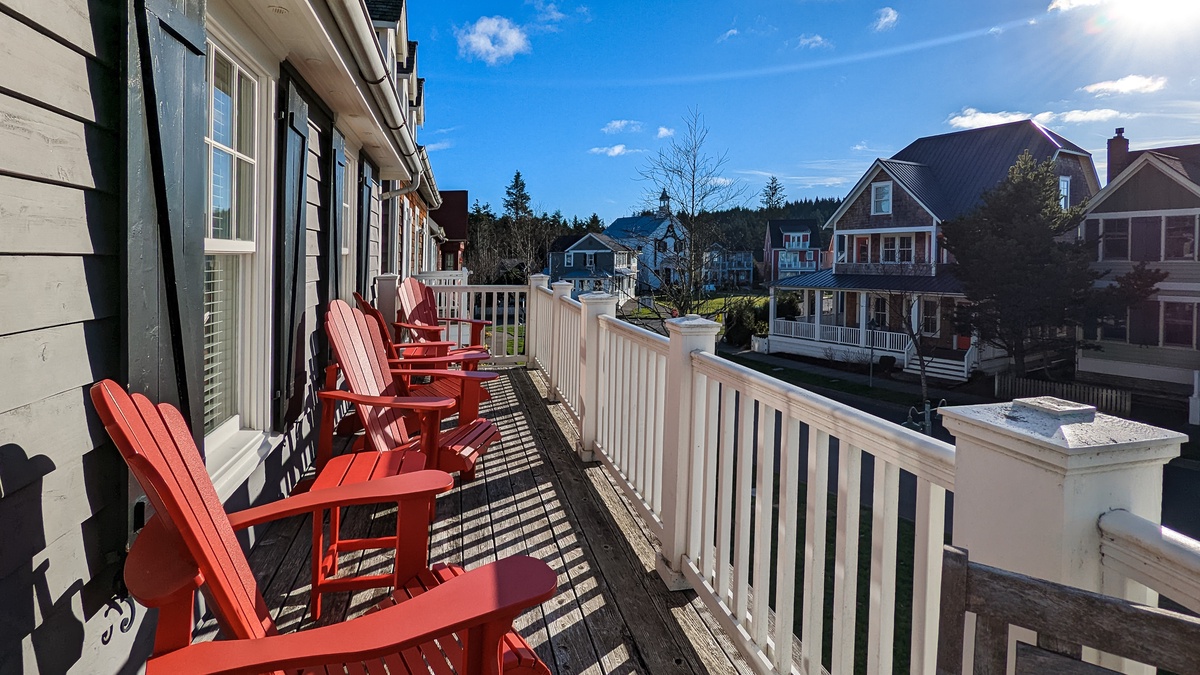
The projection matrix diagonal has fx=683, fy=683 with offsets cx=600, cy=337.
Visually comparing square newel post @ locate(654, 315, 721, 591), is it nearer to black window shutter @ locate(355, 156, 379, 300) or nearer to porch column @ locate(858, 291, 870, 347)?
black window shutter @ locate(355, 156, 379, 300)

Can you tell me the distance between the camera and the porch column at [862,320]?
909 inches

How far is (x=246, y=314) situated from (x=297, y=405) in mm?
703

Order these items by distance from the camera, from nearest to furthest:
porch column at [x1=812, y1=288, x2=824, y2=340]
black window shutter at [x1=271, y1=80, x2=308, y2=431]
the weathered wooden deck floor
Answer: the weathered wooden deck floor < black window shutter at [x1=271, y1=80, x2=308, y2=431] < porch column at [x1=812, y1=288, x2=824, y2=340]

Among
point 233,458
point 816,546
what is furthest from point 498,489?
point 816,546

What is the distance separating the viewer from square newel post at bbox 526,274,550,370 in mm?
6648

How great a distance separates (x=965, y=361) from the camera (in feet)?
69.4

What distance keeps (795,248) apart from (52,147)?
44255mm

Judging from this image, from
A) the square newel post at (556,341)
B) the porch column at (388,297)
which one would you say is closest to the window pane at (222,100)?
the square newel post at (556,341)

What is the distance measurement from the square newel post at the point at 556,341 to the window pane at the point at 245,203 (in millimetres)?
2626

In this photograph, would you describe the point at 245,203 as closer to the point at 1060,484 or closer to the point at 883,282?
the point at 1060,484

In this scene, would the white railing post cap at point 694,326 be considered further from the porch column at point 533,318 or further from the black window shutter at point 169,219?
the porch column at point 533,318

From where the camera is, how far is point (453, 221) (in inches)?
915

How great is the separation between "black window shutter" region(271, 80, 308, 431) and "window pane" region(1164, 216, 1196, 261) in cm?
2176

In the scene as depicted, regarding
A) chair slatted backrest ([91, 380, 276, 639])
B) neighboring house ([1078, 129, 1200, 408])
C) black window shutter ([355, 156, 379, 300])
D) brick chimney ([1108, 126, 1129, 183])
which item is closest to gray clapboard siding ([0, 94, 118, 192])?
chair slatted backrest ([91, 380, 276, 639])
